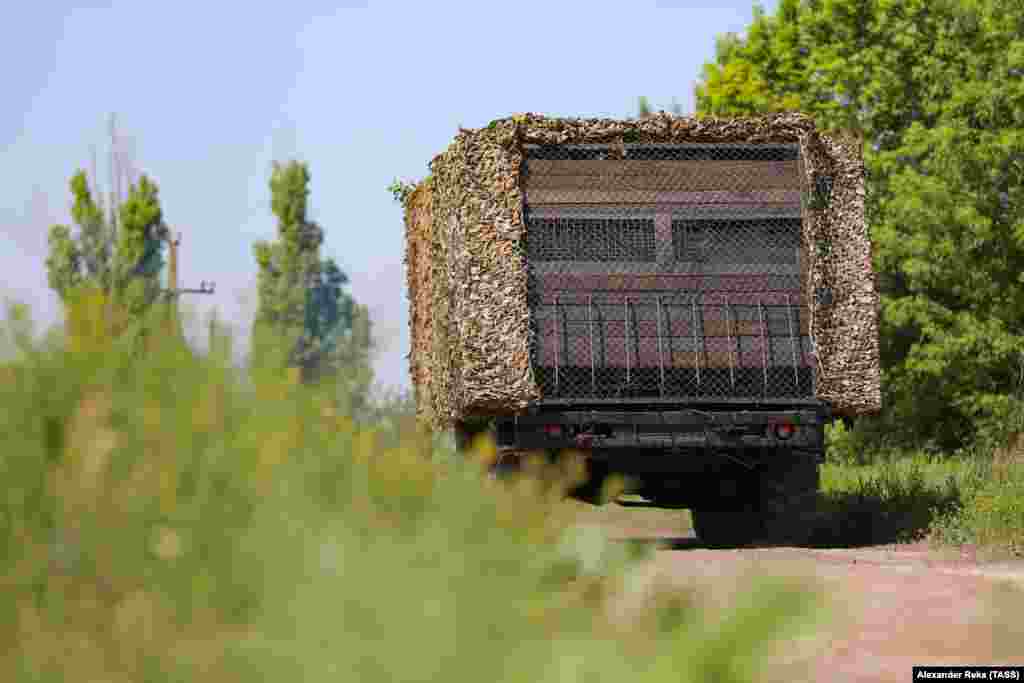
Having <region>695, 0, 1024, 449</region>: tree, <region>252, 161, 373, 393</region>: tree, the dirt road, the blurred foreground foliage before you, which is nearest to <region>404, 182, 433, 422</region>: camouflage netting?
<region>252, 161, 373, 393</region>: tree

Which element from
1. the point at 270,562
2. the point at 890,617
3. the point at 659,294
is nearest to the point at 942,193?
the point at 659,294

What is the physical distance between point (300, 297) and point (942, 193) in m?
32.7

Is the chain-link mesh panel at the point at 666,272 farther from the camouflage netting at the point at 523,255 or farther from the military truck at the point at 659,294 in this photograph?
the camouflage netting at the point at 523,255

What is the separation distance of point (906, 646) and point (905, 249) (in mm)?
17564

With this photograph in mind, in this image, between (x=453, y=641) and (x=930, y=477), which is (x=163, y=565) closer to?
(x=453, y=641)

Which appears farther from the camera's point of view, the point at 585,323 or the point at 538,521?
the point at 585,323

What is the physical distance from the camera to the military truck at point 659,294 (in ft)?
45.4

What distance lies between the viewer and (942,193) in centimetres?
2328

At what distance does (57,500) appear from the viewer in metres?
4.16

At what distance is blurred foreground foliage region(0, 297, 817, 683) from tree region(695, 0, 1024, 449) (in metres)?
19.0

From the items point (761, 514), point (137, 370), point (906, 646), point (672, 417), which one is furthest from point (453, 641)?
point (761, 514)

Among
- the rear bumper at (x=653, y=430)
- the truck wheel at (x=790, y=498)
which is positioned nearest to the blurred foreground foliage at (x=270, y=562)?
the rear bumper at (x=653, y=430)

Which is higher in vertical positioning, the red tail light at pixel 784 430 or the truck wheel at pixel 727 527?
the red tail light at pixel 784 430

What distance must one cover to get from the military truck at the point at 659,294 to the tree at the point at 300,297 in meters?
1.25
